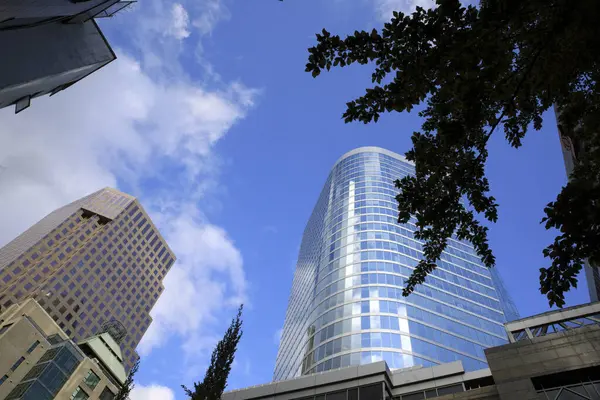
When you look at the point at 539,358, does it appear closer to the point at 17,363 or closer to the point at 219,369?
the point at 219,369

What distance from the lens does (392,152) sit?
7700 centimetres

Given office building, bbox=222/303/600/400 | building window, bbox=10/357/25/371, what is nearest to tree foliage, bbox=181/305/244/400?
office building, bbox=222/303/600/400

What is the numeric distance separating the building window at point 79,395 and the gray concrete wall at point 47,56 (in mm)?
39088

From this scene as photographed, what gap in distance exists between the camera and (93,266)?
9100 cm

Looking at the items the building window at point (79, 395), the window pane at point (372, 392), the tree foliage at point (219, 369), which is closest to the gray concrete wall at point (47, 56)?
the tree foliage at point (219, 369)

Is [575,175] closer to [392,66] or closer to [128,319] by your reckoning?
[392,66]

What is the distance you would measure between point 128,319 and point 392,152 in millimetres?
76714

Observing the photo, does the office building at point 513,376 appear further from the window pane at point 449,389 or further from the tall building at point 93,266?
the tall building at point 93,266

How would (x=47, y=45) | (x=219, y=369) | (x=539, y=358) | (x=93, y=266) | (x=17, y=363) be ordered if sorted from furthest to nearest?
(x=93, y=266) < (x=17, y=363) < (x=219, y=369) < (x=539, y=358) < (x=47, y=45)

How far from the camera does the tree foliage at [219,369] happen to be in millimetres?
17208

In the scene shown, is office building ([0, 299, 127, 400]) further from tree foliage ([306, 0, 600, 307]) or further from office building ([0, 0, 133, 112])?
tree foliage ([306, 0, 600, 307])

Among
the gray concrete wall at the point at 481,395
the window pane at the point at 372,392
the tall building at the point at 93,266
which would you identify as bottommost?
the gray concrete wall at the point at 481,395

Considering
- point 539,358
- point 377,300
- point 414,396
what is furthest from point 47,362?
point 539,358

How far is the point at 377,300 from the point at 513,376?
3024 centimetres
